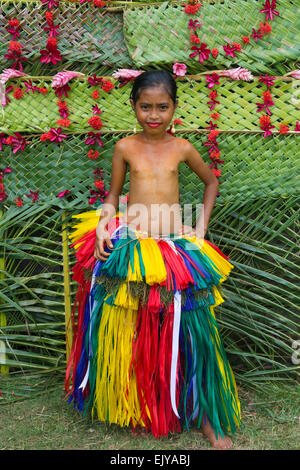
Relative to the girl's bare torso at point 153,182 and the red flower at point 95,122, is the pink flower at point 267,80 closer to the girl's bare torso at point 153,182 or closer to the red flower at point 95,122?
the girl's bare torso at point 153,182

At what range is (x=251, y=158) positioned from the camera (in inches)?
101

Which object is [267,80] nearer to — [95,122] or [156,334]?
[95,122]

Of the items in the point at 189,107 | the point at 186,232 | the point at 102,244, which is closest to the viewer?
the point at 102,244

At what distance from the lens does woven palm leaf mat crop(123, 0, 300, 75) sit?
247 centimetres

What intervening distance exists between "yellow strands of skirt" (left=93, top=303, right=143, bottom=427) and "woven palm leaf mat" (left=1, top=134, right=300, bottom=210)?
2.36 feet

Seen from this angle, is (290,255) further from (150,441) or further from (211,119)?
(150,441)

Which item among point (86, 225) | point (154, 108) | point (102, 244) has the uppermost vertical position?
point (154, 108)

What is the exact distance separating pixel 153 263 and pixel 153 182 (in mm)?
412

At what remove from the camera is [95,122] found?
8.23ft

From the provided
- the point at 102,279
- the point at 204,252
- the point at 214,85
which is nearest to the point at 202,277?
the point at 204,252

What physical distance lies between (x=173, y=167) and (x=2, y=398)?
1566 millimetres

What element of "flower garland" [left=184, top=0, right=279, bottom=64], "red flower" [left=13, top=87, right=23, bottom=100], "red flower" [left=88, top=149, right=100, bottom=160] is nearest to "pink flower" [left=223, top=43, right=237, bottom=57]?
"flower garland" [left=184, top=0, right=279, bottom=64]

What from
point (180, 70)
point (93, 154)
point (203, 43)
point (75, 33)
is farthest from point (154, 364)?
point (75, 33)

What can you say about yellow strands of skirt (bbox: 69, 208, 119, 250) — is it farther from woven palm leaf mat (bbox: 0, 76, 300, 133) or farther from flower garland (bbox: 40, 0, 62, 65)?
→ flower garland (bbox: 40, 0, 62, 65)
